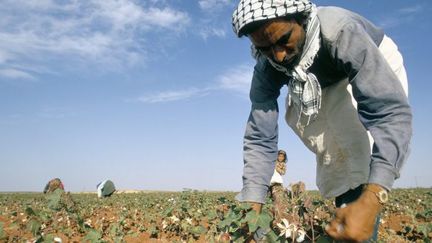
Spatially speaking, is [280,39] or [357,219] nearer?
[357,219]

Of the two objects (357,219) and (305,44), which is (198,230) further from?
(357,219)

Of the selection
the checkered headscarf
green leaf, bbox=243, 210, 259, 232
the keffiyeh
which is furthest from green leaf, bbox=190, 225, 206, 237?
the checkered headscarf

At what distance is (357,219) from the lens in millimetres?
1540

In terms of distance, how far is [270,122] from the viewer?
2.55 m

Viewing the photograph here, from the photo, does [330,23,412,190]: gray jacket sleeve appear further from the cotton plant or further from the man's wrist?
the cotton plant

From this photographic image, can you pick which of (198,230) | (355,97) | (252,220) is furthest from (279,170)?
(355,97)

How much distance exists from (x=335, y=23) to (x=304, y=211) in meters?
0.80

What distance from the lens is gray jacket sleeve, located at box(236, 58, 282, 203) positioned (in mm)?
2514

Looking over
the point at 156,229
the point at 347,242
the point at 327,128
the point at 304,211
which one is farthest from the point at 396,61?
the point at 156,229

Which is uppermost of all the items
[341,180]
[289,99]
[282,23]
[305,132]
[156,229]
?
[282,23]

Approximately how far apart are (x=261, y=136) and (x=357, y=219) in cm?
107

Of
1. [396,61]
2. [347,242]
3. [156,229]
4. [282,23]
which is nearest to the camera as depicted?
[347,242]

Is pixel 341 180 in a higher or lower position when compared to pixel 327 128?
lower

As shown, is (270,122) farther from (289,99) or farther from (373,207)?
(373,207)
